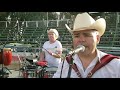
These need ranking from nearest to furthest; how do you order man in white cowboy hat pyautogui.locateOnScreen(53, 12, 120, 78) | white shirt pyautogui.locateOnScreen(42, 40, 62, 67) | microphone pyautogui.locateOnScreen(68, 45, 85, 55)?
microphone pyautogui.locateOnScreen(68, 45, 85, 55) < man in white cowboy hat pyautogui.locateOnScreen(53, 12, 120, 78) < white shirt pyautogui.locateOnScreen(42, 40, 62, 67)

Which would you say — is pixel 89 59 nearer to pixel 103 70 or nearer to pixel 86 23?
pixel 103 70

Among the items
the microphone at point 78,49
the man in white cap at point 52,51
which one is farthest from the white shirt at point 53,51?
the microphone at point 78,49

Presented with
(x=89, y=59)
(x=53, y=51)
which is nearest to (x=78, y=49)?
(x=89, y=59)

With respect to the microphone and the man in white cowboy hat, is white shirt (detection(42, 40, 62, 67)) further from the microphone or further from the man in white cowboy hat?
the microphone

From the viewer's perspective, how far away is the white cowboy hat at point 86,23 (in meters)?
1.94

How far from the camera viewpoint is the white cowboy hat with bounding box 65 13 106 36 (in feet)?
6.38

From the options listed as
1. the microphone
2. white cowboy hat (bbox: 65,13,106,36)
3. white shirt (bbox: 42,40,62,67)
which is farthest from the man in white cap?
the microphone

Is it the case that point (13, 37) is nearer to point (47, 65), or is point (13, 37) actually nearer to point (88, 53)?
point (47, 65)

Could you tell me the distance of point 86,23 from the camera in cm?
198

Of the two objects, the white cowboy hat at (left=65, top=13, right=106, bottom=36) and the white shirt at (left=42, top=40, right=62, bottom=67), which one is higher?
the white cowboy hat at (left=65, top=13, right=106, bottom=36)

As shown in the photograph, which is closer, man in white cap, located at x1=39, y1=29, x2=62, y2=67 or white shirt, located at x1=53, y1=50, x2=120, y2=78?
white shirt, located at x1=53, y1=50, x2=120, y2=78

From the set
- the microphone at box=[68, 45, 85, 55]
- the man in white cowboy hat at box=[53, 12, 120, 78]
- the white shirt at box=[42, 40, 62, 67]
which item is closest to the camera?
the microphone at box=[68, 45, 85, 55]

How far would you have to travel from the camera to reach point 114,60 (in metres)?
1.93
